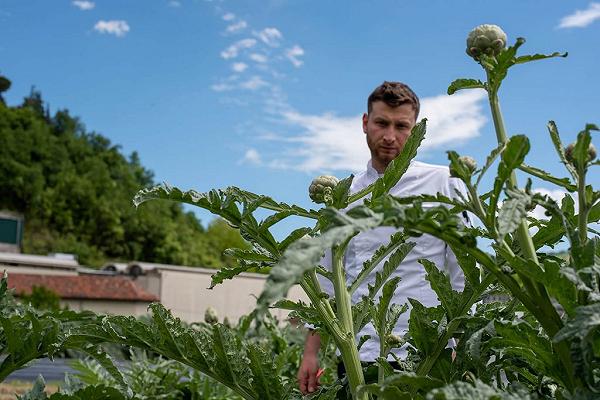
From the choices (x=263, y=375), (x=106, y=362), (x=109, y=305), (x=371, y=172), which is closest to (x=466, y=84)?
(x=263, y=375)

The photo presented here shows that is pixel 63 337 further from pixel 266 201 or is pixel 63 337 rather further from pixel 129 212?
pixel 129 212

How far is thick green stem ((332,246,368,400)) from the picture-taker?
1284 millimetres

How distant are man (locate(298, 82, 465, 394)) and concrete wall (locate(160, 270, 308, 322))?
86.4 ft

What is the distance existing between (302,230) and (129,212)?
48.6m

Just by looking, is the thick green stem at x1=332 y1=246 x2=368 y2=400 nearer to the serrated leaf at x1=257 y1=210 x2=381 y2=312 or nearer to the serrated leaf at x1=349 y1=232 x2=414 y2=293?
the serrated leaf at x1=349 y1=232 x2=414 y2=293

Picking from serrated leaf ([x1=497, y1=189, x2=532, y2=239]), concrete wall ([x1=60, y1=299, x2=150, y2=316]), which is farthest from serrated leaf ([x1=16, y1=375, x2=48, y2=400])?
concrete wall ([x1=60, y1=299, x2=150, y2=316])

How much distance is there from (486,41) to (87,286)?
29718mm

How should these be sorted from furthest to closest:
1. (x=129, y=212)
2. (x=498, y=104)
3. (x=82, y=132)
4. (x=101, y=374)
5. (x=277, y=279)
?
1. (x=82, y=132)
2. (x=129, y=212)
3. (x=101, y=374)
4. (x=498, y=104)
5. (x=277, y=279)

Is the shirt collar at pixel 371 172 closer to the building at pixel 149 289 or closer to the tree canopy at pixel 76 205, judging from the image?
the building at pixel 149 289

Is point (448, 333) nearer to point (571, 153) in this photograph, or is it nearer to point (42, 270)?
point (571, 153)

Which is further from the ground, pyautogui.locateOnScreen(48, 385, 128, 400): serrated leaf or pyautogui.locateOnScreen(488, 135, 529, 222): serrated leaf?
pyautogui.locateOnScreen(488, 135, 529, 222): serrated leaf

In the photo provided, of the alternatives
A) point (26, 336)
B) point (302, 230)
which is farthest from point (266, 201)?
point (26, 336)

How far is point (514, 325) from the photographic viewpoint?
3.54 ft

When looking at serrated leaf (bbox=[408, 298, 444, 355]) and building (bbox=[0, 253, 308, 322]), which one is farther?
building (bbox=[0, 253, 308, 322])
